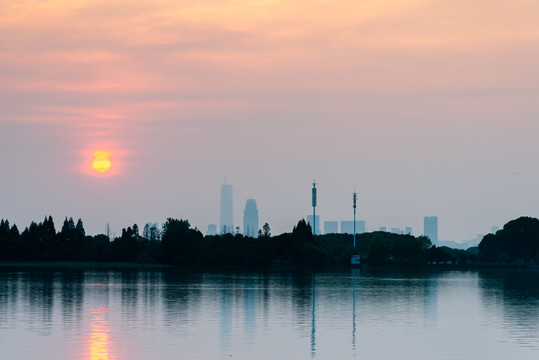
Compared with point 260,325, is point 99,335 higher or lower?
higher

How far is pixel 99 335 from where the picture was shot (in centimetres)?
5494

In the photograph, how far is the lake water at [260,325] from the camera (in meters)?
48.6

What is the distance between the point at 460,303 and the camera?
91.2m

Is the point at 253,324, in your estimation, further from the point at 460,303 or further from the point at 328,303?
the point at 460,303

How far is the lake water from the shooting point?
4859 centimetres

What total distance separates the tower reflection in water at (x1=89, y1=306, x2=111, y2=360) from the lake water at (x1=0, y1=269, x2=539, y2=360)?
0.07 metres

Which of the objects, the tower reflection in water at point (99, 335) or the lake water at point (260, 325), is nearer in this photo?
the tower reflection in water at point (99, 335)

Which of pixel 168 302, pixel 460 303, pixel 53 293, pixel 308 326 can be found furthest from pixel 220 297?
pixel 308 326

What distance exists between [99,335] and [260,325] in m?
12.5

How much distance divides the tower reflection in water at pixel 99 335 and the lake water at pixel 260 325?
7 centimetres

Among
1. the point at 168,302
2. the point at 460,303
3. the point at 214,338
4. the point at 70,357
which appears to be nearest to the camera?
the point at 70,357

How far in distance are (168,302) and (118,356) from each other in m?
37.4

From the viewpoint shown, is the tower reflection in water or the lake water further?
the lake water

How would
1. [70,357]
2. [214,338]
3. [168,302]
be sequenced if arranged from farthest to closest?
[168,302], [214,338], [70,357]
